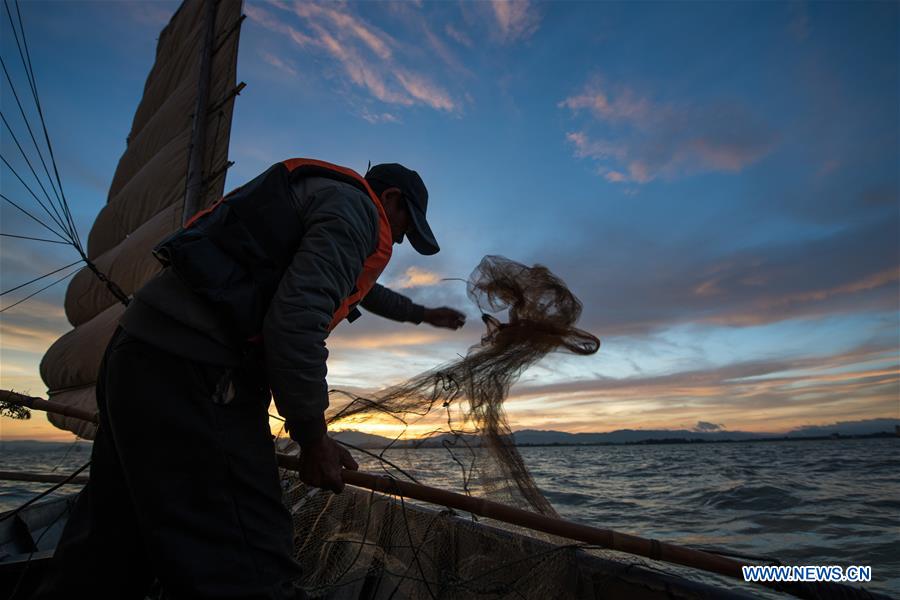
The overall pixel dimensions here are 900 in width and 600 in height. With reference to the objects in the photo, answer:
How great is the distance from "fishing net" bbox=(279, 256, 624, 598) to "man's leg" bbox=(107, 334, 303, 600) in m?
1.49

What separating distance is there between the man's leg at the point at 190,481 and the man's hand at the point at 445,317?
6.36 ft

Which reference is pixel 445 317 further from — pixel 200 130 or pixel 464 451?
pixel 200 130

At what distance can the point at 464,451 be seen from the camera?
333 centimetres

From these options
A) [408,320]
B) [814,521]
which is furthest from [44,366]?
[814,521]

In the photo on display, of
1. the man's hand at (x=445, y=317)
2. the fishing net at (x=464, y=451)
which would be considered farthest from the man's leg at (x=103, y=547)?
the man's hand at (x=445, y=317)

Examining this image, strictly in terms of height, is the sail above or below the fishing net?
above

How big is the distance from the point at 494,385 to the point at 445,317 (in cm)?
63

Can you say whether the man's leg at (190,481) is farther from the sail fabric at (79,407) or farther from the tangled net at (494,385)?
the sail fabric at (79,407)

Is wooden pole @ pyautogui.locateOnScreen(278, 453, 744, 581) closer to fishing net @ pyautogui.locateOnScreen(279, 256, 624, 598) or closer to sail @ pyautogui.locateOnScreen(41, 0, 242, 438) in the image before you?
fishing net @ pyautogui.locateOnScreen(279, 256, 624, 598)

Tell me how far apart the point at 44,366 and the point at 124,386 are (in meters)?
13.4

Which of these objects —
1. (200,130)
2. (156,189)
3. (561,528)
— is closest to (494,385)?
(561,528)

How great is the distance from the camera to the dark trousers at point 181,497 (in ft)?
4.99

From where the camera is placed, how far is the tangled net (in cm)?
320

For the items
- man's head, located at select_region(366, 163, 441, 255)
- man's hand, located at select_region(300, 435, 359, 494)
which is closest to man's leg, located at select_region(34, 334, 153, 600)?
man's hand, located at select_region(300, 435, 359, 494)
